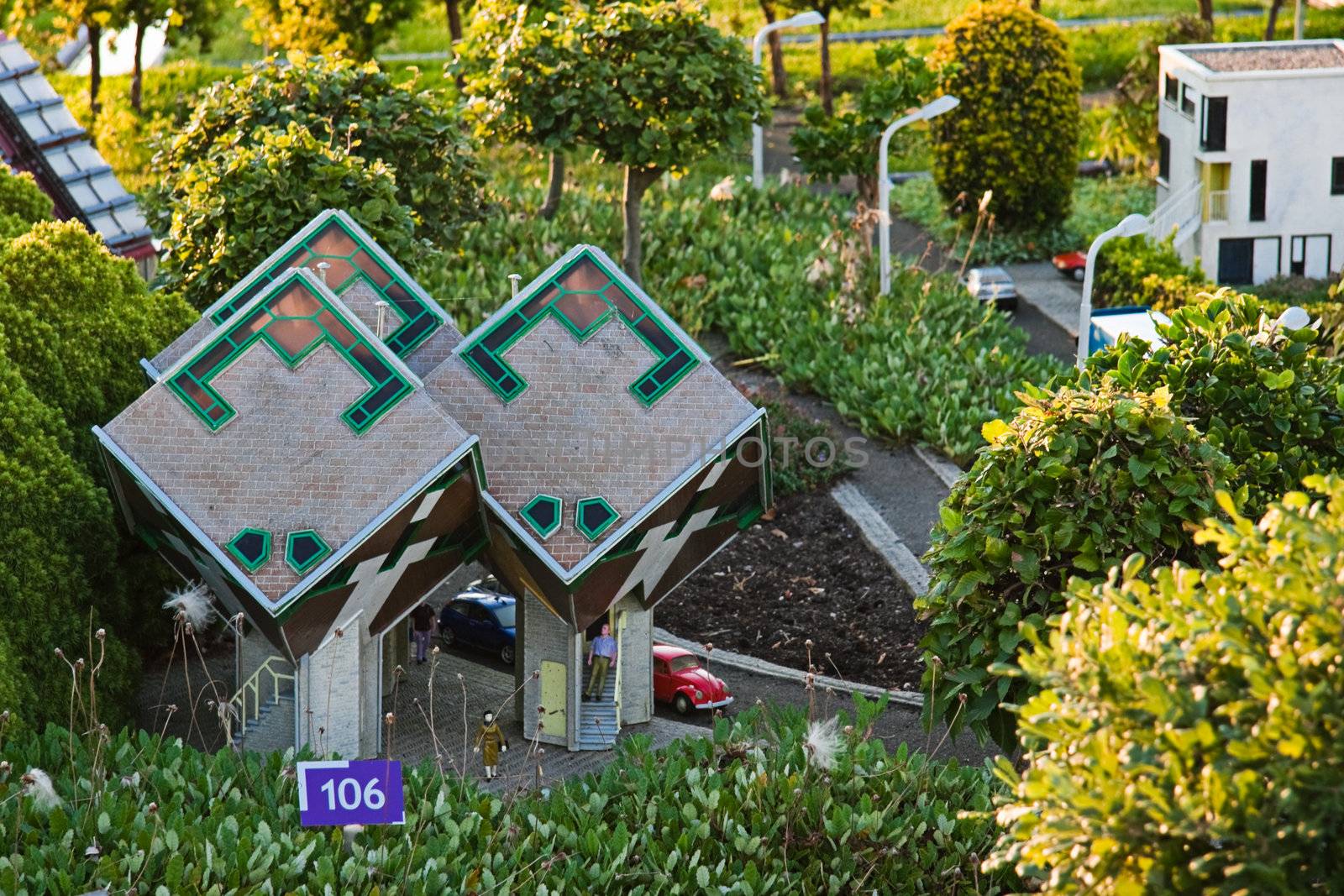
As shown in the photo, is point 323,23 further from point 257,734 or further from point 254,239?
point 257,734

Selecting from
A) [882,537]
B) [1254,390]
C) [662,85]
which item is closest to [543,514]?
[1254,390]

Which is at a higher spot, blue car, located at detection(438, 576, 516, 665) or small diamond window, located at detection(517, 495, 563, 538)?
small diamond window, located at detection(517, 495, 563, 538)

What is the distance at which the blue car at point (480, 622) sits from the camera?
79.9 feet

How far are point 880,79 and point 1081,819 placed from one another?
29593mm

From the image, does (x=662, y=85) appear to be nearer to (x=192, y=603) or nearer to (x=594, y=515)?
(x=594, y=515)

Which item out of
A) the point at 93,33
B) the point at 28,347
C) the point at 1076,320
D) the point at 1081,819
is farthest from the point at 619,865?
the point at 93,33

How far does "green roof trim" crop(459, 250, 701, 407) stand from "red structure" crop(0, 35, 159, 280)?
1572 centimetres

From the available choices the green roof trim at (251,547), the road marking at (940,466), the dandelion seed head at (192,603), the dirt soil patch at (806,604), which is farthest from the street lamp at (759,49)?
the green roof trim at (251,547)

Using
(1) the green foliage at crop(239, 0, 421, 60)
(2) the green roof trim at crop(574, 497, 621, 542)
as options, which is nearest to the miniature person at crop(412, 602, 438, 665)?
(2) the green roof trim at crop(574, 497, 621, 542)

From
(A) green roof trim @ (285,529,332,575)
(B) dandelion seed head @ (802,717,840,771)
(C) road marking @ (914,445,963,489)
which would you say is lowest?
(C) road marking @ (914,445,963,489)

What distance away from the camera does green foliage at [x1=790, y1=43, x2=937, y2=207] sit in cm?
3956

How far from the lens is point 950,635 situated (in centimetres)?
1941

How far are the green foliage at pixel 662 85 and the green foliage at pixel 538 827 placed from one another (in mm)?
15626

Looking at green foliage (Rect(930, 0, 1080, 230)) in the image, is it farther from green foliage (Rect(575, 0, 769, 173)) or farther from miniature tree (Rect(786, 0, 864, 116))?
green foliage (Rect(575, 0, 769, 173))
